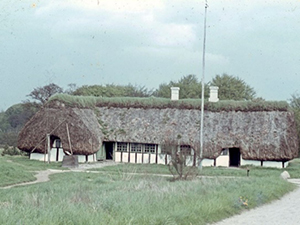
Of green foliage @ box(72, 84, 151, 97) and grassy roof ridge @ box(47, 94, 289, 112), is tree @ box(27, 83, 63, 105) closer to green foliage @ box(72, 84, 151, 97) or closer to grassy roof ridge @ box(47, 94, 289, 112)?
green foliage @ box(72, 84, 151, 97)

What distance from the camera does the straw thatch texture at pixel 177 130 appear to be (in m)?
33.0

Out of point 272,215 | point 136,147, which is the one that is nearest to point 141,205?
point 272,215

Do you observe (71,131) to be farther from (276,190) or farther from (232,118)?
(276,190)

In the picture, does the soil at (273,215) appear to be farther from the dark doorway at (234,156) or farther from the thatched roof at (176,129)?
the dark doorway at (234,156)

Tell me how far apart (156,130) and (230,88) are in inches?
926

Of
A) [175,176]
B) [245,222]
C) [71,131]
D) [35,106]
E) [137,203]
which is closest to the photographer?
[137,203]

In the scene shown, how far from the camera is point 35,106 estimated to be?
53.5 m

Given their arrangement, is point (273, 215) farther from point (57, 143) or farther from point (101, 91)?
point (101, 91)

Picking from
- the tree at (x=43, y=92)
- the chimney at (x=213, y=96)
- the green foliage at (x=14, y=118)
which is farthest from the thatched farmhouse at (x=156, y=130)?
the green foliage at (x=14, y=118)

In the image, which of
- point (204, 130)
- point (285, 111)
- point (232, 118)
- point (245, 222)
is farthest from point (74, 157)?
point (245, 222)

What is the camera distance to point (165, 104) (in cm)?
3725

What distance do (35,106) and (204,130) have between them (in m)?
24.7

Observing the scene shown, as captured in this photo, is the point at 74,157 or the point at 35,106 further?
the point at 35,106

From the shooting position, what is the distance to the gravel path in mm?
11500
